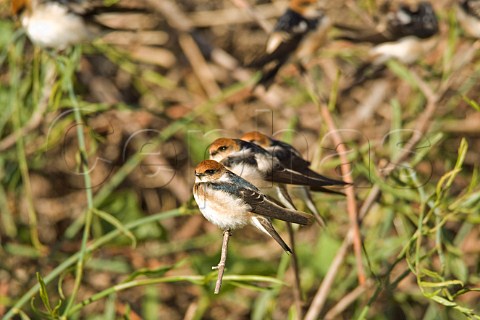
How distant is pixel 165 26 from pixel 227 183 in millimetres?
2651

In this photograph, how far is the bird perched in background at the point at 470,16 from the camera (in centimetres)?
287

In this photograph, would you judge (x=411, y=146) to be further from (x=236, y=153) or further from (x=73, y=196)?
(x=73, y=196)

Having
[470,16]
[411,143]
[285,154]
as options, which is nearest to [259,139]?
[285,154]

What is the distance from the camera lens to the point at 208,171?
1271mm

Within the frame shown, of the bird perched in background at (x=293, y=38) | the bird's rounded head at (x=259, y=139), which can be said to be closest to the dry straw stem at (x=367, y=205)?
the bird's rounded head at (x=259, y=139)

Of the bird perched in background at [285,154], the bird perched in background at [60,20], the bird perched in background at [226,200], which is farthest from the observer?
the bird perched in background at [60,20]

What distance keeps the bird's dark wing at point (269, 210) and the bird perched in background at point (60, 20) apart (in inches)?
58.9

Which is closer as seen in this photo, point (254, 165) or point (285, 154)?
point (254, 165)

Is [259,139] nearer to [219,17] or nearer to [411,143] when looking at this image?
[411,143]

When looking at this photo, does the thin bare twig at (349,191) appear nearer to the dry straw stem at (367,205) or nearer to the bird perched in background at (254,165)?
the dry straw stem at (367,205)

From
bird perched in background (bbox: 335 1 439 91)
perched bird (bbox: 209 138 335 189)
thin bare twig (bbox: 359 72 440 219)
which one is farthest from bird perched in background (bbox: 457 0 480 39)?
perched bird (bbox: 209 138 335 189)

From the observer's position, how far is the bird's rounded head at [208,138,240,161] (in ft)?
4.74

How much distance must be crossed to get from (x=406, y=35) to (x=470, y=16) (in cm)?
29

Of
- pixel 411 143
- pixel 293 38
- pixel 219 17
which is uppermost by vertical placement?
pixel 411 143
